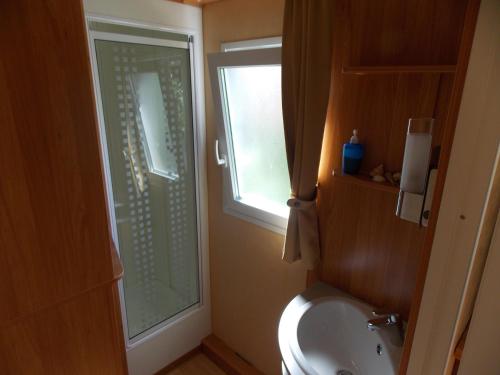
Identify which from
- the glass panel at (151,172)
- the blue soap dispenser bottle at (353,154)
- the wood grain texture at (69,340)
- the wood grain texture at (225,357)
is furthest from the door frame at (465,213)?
the wood grain texture at (225,357)

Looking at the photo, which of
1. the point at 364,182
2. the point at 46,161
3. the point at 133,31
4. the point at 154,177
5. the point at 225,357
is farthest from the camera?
the point at 225,357

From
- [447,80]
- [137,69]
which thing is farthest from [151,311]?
[447,80]

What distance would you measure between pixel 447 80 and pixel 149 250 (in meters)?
1.73

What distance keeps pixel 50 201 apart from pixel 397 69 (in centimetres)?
115

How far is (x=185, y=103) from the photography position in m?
1.96

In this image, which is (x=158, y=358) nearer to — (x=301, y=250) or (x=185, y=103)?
(x=301, y=250)

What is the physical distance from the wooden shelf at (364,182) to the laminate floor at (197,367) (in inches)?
68.6

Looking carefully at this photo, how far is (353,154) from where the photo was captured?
4.19ft

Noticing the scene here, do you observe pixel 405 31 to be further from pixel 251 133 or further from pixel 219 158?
pixel 219 158

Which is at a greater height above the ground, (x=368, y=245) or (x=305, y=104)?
(x=305, y=104)

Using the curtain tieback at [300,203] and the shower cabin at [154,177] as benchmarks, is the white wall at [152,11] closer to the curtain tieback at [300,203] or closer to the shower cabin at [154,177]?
the shower cabin at [154,177]

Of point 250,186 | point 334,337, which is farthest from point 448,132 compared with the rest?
point 250,186

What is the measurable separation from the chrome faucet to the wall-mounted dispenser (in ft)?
1.49

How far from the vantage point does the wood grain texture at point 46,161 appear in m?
0.86
